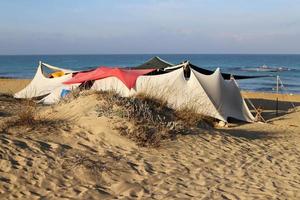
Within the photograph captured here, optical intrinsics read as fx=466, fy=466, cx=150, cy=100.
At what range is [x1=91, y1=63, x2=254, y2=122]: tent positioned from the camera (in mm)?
13742

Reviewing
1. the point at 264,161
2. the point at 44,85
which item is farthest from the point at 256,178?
the point at 44,85

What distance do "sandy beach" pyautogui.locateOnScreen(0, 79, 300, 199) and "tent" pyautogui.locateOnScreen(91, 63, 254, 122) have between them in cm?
389

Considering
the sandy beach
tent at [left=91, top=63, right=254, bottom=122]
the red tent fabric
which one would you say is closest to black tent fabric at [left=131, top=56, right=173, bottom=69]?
the red tent fabric

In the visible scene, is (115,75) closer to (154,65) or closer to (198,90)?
(198,90)

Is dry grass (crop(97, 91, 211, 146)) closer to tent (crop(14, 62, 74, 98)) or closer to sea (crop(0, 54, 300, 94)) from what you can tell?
tent (crop(14, 62, 74, 98))

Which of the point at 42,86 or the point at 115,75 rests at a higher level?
the point at 115,75

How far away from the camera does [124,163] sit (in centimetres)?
693

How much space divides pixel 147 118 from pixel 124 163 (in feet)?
6.87

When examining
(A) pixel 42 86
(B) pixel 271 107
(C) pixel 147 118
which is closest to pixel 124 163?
(C) pixel 147 118

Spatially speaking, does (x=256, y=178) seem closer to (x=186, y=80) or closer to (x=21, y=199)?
(x=21, y=199)

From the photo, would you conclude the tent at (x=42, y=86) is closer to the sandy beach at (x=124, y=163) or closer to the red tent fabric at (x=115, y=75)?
the red tent fabric at (x=115, y=75)

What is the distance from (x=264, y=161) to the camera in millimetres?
8227

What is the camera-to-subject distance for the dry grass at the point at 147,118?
26.7ft

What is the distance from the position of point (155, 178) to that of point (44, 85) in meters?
13.3
